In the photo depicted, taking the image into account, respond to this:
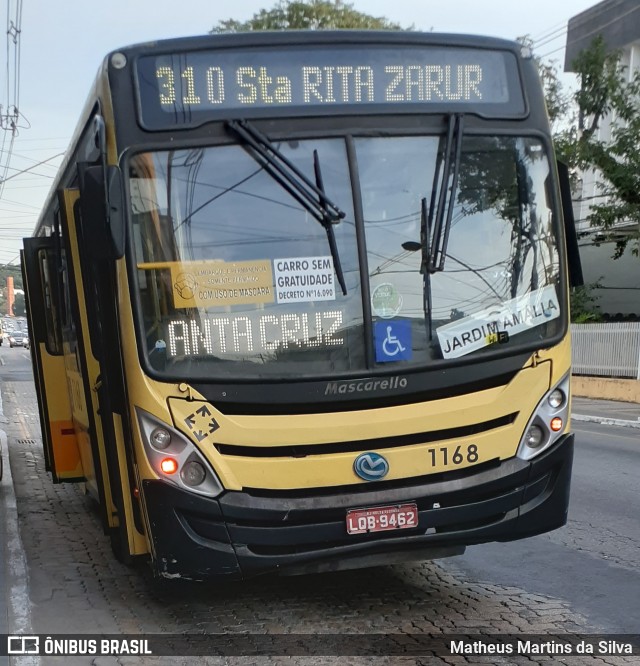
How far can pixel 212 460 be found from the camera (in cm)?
505

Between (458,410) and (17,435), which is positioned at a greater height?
(458,410)

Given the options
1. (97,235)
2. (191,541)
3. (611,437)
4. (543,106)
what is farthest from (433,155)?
(611,437)

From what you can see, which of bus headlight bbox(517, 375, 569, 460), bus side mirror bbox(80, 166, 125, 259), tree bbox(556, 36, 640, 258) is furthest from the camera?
tree bbox(556, 36, 640, 258)

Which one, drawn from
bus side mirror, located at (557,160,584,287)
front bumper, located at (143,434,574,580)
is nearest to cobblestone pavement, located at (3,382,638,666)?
front bumper, located at (143,434,574,580)

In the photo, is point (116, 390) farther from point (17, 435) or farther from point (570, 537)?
point (17, 435)

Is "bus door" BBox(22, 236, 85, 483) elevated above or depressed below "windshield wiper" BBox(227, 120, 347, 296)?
below

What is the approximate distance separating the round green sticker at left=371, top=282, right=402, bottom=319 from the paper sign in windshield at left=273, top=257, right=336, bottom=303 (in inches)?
9.4

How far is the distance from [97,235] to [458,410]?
2144 millimetres

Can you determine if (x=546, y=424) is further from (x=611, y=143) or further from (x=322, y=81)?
(x=611, y=143)

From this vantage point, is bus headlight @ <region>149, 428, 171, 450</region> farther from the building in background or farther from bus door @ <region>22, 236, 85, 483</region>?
the building in background

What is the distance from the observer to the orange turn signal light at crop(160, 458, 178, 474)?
16.6 feet

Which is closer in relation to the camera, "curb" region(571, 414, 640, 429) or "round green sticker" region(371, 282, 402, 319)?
"round green sticker" region(371, 282, 402, 319)

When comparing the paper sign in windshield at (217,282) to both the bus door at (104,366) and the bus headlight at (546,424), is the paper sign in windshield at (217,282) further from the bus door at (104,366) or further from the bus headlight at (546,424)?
the bus headlight at (546,424)

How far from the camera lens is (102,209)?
496 centimetres
